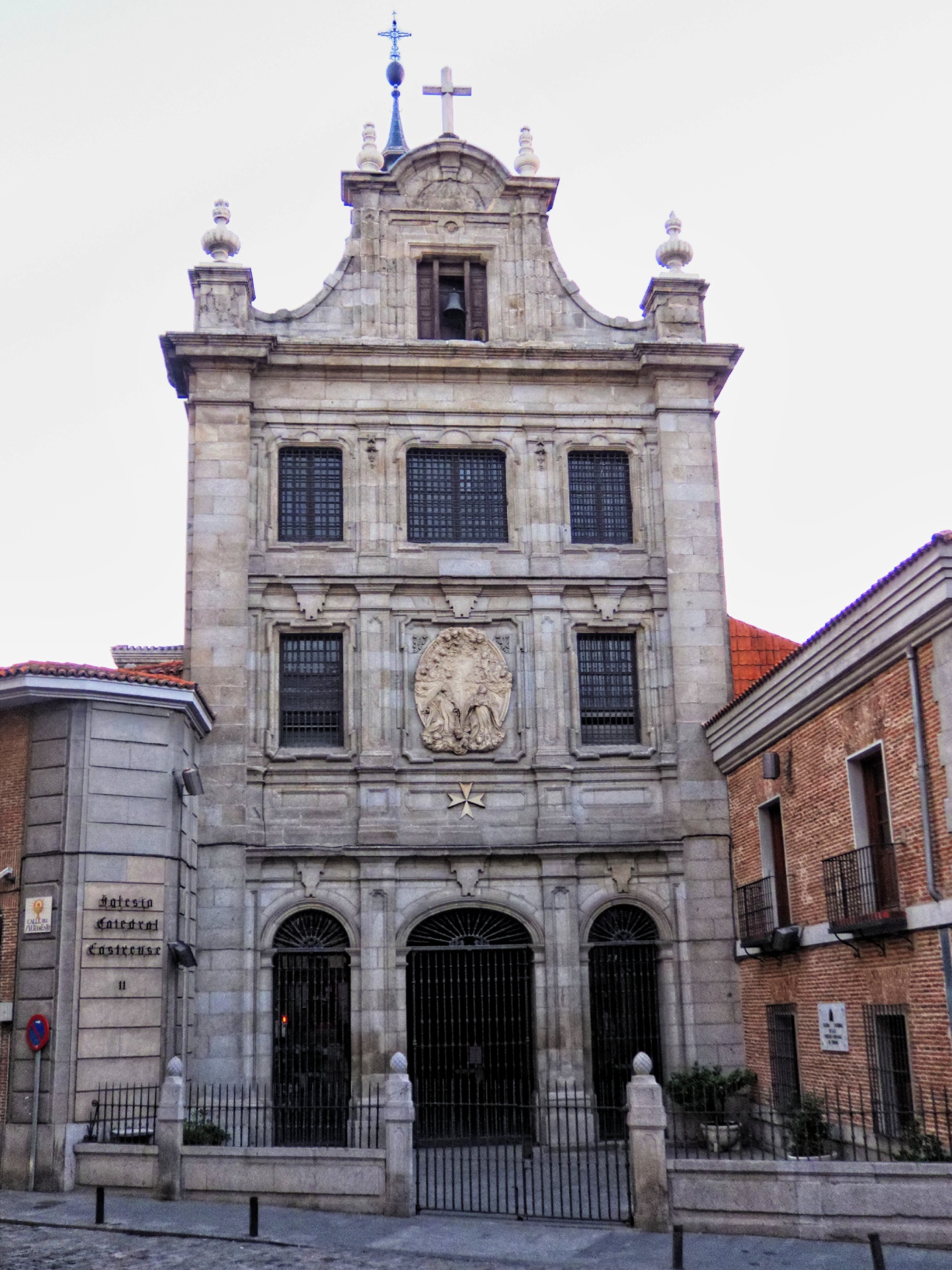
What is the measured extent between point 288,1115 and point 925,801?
11450mm

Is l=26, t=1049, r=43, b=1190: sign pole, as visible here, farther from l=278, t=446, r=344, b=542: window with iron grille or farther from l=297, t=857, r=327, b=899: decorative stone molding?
l=278, t=446, r=344, b=542: window with iron grille


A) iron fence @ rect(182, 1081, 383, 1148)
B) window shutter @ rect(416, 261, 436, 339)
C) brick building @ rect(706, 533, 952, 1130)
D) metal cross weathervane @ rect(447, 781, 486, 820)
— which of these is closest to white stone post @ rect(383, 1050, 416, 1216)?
iron fence @ rect(182, 1081, 383, 1148)

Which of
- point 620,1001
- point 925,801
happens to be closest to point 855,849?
point 925,801

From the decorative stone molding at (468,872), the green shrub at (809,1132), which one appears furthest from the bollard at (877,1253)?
the decorative stone molding at (468,872)

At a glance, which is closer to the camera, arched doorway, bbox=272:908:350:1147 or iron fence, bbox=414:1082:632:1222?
iron fence, bbox=414:1082:632:1222

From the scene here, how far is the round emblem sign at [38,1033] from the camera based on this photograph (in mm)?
18391

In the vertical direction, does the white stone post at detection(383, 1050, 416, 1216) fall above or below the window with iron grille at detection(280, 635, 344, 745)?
below

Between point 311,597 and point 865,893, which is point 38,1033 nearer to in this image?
point 311,597

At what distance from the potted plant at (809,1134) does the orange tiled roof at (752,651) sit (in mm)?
8378

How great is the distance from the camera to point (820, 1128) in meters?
18.3

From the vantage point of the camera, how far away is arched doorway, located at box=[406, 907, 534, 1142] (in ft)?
73.9

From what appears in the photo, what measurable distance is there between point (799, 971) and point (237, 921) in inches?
349

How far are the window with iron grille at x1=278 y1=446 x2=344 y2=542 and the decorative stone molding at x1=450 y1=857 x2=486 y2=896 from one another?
608cm

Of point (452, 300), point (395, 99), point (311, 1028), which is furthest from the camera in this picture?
point (395, 99)
